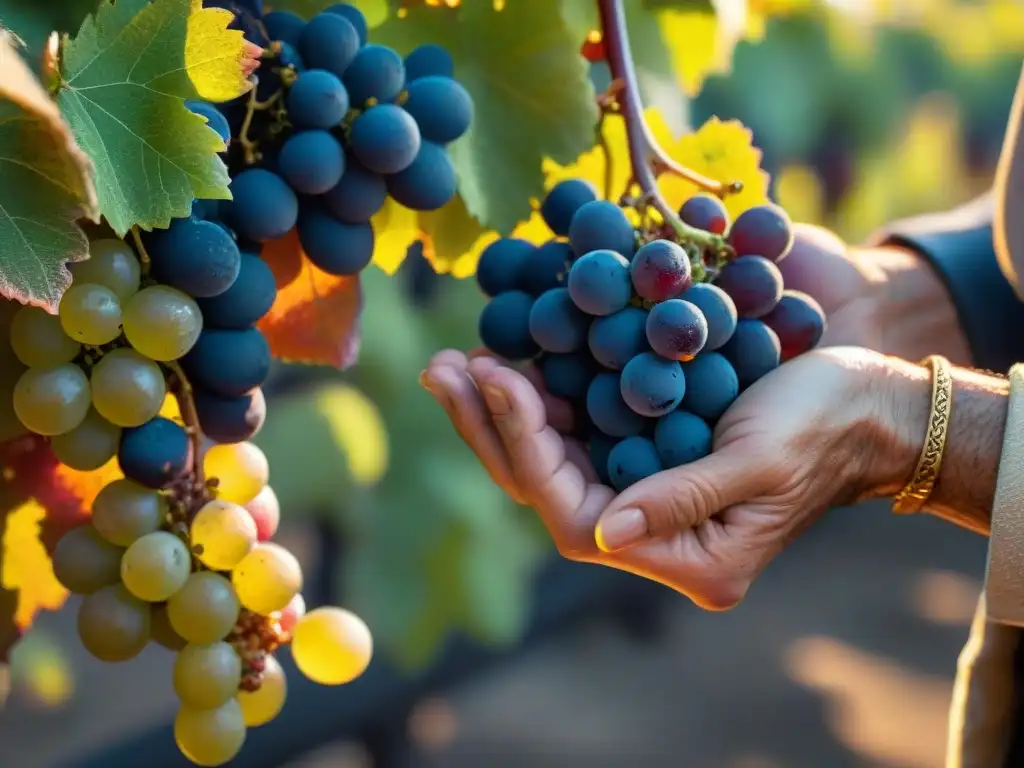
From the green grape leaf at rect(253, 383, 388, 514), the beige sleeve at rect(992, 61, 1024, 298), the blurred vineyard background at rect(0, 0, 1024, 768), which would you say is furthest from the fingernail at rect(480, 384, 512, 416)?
the green grape leaf at rect(253, 383, 388, 514)

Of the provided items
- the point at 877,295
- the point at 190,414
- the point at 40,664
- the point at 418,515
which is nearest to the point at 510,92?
the point at 190,414

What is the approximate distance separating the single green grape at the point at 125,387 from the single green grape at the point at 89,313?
0.06 feet

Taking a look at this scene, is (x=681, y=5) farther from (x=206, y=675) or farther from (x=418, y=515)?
(x=418, y=515)

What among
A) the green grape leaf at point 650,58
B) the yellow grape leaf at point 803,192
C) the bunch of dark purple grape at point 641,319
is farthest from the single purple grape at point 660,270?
the yellow grape leaf at point 803,192

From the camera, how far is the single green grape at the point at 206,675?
0.53m

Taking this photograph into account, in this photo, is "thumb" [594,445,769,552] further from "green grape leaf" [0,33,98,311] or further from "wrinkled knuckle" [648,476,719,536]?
"green grape leaf" [0,33,98,311]

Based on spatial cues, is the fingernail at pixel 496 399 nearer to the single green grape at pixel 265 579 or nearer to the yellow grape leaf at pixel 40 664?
the single green grape at pixel 265 579

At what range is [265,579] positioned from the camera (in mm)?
548

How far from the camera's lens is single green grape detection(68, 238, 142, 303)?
470 millimetres

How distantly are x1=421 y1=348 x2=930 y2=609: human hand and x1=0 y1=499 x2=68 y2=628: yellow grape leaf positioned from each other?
0.25 meters

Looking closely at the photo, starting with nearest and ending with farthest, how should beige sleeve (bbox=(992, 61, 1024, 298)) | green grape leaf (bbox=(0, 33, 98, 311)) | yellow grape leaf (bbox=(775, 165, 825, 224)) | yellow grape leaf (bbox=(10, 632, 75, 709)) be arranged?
green grape leaf (bbox=(0, 33, 98, 311)) < beige sleeve (bbox=(992, 61, 1024, 298)) < yellow grape leaf (bbox=(10, 632, 75, 709)) < yellow grape leaf (bbox=(775, 165, 825, 224))

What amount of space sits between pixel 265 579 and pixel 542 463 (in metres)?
0.18

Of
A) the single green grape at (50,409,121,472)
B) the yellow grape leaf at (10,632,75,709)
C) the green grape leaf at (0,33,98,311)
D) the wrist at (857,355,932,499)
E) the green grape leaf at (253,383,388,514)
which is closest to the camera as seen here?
the green grape leaf at (0,33,98,311)

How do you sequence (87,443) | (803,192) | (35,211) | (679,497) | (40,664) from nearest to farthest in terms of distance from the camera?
(35,211) → (87,443) → (679,497) → (40,664) → (803,192)
